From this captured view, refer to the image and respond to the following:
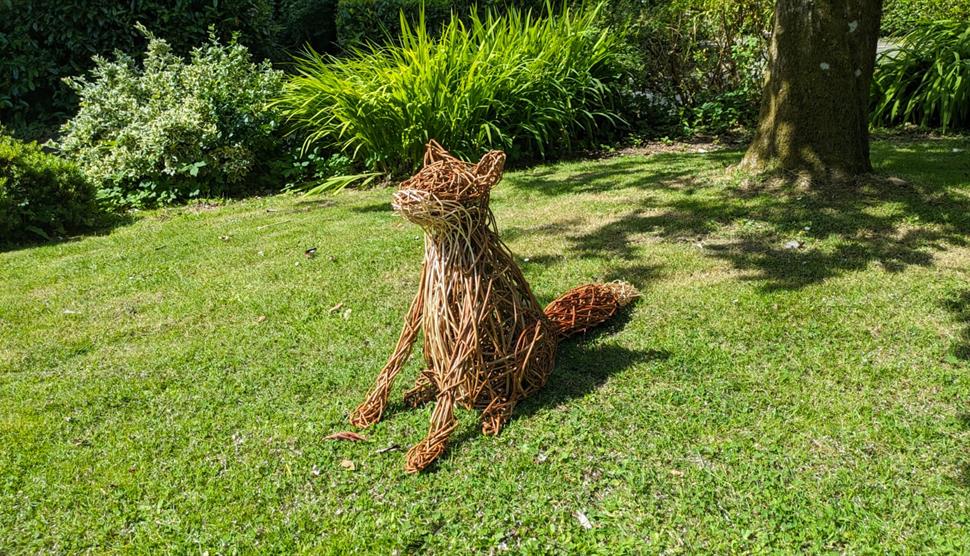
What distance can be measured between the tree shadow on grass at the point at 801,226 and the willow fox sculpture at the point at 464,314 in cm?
207

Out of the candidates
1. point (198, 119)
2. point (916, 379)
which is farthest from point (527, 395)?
point (198, 119)

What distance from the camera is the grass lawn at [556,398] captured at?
280cm

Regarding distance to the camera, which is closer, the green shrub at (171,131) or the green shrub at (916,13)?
the green shrub at (171,131)

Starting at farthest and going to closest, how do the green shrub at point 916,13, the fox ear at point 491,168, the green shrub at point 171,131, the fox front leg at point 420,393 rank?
the green shrub at point 916,13 → the green shrub at point 171,131 → the fox front leg at point 420,393 → the fox ear at point 491,168

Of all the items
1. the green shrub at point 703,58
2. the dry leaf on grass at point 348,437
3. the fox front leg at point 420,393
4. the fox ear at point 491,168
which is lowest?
the dry leaf on grass at point 348,437

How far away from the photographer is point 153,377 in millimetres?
4043

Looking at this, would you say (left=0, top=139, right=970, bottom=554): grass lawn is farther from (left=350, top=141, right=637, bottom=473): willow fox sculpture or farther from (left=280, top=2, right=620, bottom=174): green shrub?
(left=280, top=2, right=620, bottom=174): green shrub

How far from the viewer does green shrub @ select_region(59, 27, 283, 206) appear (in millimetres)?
7906

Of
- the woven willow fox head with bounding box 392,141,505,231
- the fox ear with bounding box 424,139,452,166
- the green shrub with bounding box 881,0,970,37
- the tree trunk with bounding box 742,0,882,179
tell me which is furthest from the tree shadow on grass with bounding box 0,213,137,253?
the green shrub with bounding box 881,0,970,37

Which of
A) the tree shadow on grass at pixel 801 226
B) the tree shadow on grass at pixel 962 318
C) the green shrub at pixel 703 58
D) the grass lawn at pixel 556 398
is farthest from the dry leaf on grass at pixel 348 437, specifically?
the green shrub at pixel 703 58

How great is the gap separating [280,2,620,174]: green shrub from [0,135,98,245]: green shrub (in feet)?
7.65

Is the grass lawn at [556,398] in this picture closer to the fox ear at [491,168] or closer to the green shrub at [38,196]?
the green shrub at [38,196]

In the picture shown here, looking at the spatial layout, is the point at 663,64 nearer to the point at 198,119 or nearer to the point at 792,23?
the point at 792,23

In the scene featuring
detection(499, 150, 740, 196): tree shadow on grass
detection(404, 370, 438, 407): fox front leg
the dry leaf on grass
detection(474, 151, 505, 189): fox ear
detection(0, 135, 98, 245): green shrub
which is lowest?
the dry leaf on grass
